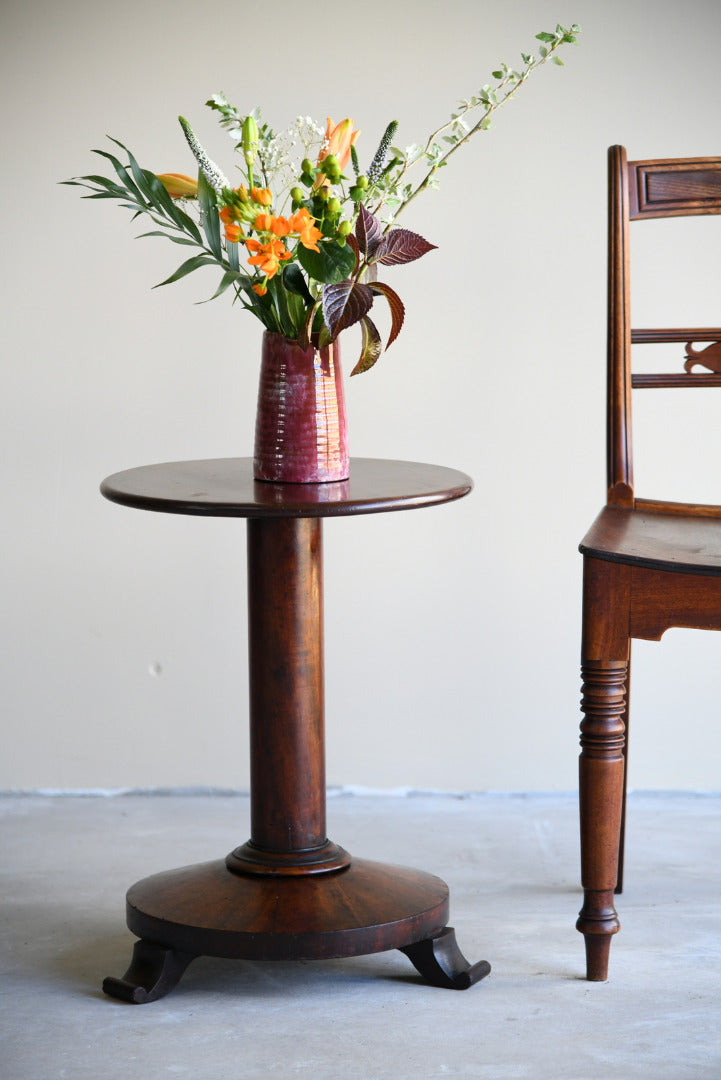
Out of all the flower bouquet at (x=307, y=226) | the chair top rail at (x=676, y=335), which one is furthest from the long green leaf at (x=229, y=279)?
the chair top rail at (x=676, y=335)

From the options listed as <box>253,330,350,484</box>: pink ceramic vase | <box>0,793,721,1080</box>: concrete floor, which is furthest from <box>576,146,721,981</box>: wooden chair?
<box>253,330,350,484</box>: pink ceramic vase

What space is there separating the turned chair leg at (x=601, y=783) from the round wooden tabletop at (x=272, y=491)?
286 mm

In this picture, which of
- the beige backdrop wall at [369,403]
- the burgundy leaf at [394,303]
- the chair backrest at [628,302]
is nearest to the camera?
the burgundy leaf at [394,303]

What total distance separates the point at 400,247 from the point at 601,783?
2.25 feet

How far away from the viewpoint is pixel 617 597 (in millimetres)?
1488

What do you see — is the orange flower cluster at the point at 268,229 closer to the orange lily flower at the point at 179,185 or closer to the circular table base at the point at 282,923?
the orange lily flower at the point at 179,185

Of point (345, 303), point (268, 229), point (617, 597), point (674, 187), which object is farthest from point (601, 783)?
point (674, 187)

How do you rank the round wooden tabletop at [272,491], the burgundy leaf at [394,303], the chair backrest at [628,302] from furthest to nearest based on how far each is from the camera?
the chair backrest at [628,302] < the burgundy leaf at [394,303] < the round wooden tabletop at [272,491]

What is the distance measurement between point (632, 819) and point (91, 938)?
1006 mm

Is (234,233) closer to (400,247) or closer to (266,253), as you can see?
(266,253)

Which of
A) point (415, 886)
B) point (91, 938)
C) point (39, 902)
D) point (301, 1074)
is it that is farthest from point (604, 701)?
Answer: point (39, 902)

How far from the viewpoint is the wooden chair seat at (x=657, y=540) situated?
56.3 inches

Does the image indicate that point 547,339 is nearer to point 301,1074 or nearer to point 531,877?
point 531,877

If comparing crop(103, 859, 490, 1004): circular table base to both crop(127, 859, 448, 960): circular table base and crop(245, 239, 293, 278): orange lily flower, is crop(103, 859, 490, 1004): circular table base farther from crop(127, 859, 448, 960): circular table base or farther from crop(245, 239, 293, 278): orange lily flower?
crop(245, 239, 293, 278): orange lily flower
